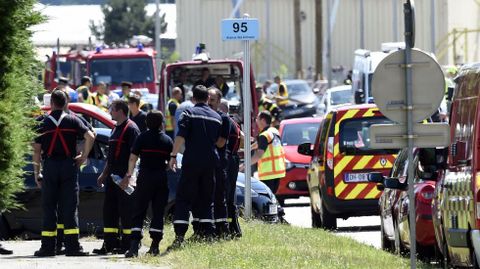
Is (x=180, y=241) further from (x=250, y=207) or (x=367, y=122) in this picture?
(x=367, y=122)

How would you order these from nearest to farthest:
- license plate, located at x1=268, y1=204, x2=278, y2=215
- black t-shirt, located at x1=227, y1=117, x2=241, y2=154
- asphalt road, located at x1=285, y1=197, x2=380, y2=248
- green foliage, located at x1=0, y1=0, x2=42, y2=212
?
green foliage, located at x1=0, y1=0, x2=42, y2=212 → black t-shirt, located at x1=227, y1=117, x2=241, y2=154 → license plate, located at x1=268, y1=204, x2=278, y2=215 → asphalt road, located at x1=285, y1=197, x2=380, y2=248

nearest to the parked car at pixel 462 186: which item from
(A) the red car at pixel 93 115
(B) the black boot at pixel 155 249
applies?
(B) the black boot at pixel 155 249

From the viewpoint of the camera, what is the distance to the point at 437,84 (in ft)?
39.9

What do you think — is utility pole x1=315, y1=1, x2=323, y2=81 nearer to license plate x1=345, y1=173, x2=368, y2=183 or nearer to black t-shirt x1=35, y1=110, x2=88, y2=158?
license plate x1=345, y1=173, x2=368, y2=183

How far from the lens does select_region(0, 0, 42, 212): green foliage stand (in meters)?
10.9

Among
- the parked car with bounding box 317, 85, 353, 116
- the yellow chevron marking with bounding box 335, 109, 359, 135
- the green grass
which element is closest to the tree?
the parked car with bounding box 317, 85, 353, 116

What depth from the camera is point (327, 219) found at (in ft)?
65.5

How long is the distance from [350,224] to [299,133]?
→ 19.4ft

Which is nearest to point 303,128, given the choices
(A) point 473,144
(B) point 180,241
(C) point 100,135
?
(C) point 100,135

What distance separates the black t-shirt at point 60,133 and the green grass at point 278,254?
4.79 feet

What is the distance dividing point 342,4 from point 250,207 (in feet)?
208

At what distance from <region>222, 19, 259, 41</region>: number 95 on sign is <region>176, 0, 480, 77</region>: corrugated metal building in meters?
58.2

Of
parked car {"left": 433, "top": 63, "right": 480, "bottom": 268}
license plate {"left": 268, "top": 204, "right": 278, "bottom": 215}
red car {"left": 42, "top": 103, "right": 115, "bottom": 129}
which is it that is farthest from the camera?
red car {"left": 42, "top": 103, "right": 115, "bottom": 129}

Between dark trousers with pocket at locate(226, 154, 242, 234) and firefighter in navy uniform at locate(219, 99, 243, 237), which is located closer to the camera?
firefighter in navy uniform at locate(219, 99, 243, 237)
